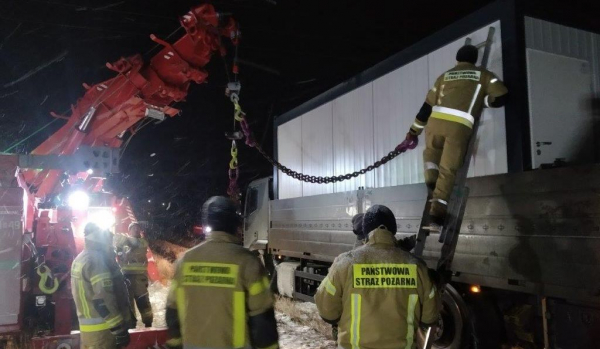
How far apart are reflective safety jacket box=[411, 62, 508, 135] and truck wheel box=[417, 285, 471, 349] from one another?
5.45ft

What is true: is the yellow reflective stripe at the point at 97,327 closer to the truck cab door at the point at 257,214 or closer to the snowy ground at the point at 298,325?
the snowy ground at the point at 298,325

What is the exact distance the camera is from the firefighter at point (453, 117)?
4.29 m

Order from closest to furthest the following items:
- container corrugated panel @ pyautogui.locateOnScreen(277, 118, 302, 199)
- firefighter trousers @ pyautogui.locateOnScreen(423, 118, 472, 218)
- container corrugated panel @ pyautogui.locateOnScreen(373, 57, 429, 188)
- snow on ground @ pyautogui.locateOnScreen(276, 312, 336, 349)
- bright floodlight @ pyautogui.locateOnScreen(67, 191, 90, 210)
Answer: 1. firefighter trousers @ pyautogui.locateOnScreen(423, 118, 472, 218)
2. container corrugated panel @ pyautogui.locateOnScreen(373, 57, 429, 188)
3. snow on ground @ pyautogui.locateOnScreen(276, 312, 336, 349)
4. bright floodlight @ pyautogui.locateOnScreen(67, 191, 90, 210)
5. container corrugated panel @ pyautogui.locateOnScreen(277, 118, 302, 199)

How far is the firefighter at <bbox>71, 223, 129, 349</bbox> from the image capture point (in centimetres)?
404

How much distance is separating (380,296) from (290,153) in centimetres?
677

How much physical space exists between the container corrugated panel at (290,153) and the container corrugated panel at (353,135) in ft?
4.95

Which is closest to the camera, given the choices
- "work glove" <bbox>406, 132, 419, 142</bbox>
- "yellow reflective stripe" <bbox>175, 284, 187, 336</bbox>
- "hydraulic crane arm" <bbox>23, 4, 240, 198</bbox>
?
"yellow reflective stripe" <bbox>175, 284, 187, 336</bbox>

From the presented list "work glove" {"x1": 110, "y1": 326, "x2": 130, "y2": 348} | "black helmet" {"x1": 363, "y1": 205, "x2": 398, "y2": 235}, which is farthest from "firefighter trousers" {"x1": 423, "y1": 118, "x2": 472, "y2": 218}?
"work glove" {"x1": 110, "y1": 326, "x2": 130, "y2": 348}

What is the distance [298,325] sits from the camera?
7.51m

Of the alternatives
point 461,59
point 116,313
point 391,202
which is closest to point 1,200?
point 116,313

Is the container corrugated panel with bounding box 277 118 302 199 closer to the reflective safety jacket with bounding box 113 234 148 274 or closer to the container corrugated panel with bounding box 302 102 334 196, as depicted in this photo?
the container corrugated panel with bounding box 302 102 334 196

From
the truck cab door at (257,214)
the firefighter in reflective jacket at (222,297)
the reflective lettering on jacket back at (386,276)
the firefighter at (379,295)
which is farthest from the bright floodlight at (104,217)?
the reflective lettering on jacket back at (386,276)

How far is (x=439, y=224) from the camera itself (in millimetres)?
4199

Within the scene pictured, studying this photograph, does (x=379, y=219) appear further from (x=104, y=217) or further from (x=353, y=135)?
(x=104, y=217)
